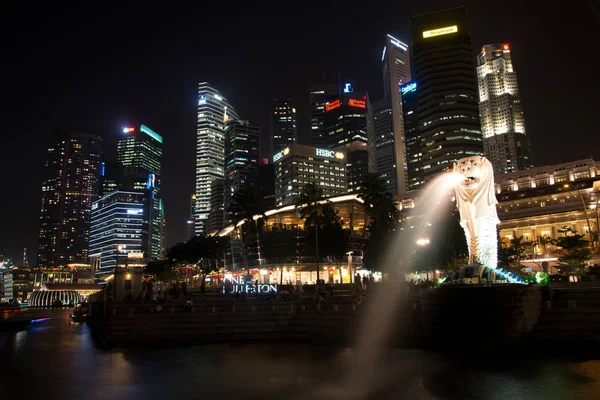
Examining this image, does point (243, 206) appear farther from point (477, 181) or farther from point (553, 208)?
point (553, 208)

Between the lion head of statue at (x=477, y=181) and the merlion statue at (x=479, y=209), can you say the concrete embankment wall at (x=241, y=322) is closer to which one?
the merlion statue at (x=479, y=209)

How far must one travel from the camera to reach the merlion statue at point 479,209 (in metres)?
32.7

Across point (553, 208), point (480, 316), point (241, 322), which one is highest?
point (553, 208)

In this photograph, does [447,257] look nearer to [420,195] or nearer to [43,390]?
[43,390]

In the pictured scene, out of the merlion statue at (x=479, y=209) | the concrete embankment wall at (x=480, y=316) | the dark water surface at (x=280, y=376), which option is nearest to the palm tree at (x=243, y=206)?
the dark water surface at (x=280, y=376)

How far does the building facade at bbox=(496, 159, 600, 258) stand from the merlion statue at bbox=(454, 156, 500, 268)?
77.2 m

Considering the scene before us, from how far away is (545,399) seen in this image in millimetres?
16891

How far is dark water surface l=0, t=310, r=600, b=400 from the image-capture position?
60.2 ft

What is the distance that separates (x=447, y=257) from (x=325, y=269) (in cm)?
4217

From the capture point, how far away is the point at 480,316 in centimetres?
2795

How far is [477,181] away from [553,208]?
9280 cm

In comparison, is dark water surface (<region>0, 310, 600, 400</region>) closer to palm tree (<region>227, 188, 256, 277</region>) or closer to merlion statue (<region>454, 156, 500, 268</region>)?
merlion statue (<region>454, 156, 500, 268</region>)

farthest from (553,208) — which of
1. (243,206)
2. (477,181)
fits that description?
(477,181)

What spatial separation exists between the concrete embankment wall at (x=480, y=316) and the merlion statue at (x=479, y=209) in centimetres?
425
